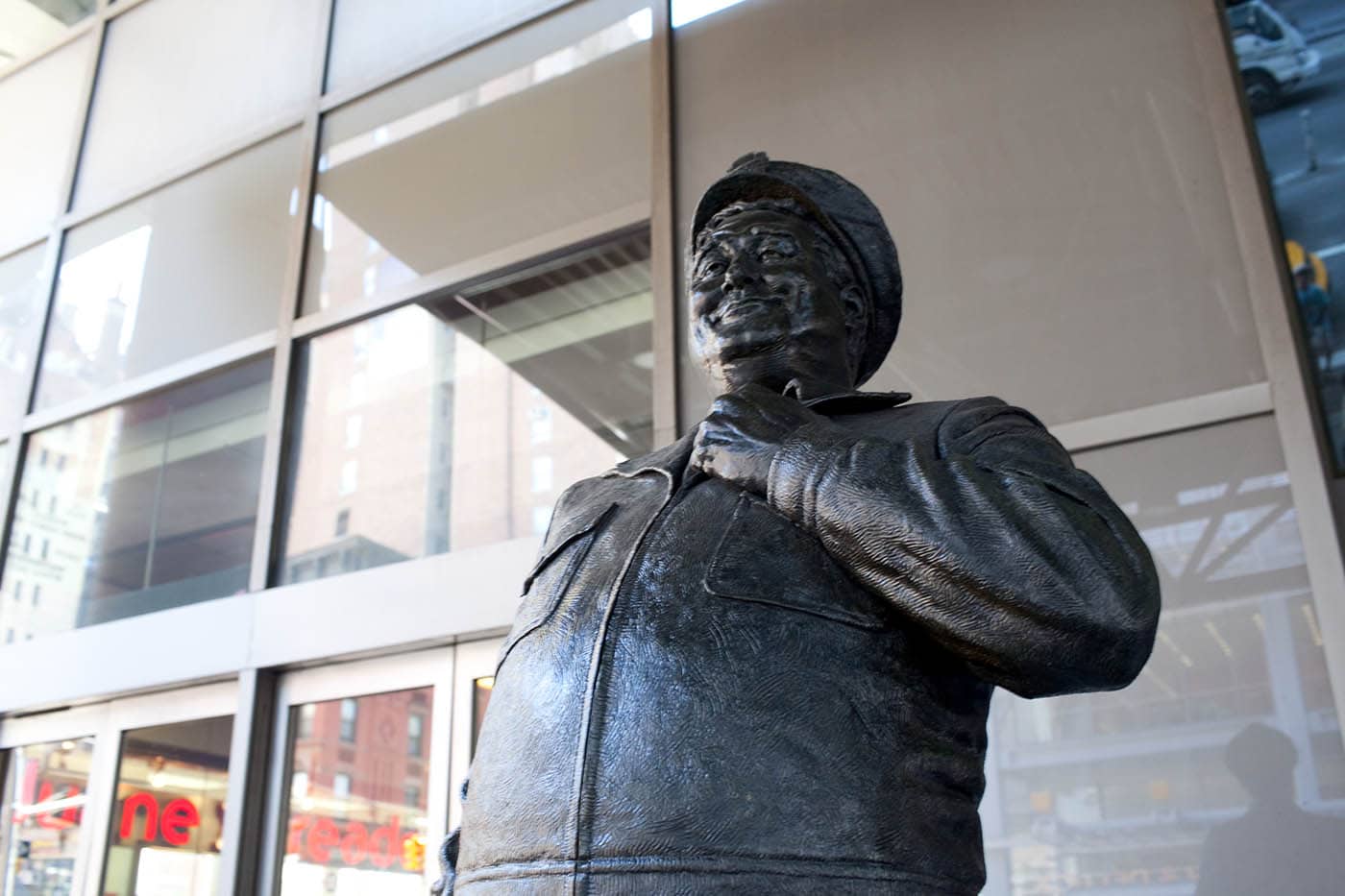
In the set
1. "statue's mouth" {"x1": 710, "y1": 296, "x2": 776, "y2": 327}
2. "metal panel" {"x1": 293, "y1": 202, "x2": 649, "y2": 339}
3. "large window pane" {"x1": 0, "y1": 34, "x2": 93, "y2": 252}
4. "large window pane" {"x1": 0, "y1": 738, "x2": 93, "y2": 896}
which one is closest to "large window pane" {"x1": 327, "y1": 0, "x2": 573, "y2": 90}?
"metal panel" {"x1": 293, "y1": 202, "x2": 649, "y2": 339}

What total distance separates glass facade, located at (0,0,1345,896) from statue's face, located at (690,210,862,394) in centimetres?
206

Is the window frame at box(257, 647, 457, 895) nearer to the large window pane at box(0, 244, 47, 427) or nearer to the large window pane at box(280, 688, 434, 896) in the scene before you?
the large window pane at box(280, 688, 434, 896)

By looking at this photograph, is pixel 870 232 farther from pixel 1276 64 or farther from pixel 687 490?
pixel 1276 64

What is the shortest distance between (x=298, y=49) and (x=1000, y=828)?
5.20 m

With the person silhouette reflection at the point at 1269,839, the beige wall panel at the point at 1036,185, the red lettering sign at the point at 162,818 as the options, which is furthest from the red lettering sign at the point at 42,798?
the person silhouette reflection at the point at 1269,839

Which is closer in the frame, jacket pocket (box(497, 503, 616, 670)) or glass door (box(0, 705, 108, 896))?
jacket pocket (box(497, 503, 616, 670))

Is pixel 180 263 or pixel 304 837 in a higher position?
pixel 180 263

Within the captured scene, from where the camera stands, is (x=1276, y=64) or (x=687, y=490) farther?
(x=1276, y=64)

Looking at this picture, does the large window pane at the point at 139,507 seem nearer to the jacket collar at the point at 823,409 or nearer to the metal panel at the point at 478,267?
the metal panel at the point at 478,267

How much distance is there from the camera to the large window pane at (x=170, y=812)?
4.90 meters

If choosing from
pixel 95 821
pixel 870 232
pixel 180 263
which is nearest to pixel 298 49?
pixel 180 263

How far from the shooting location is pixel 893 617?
44.0 inches

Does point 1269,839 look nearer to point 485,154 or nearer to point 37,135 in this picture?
point 485,154

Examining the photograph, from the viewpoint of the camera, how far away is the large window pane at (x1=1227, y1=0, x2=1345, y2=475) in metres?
3.31
